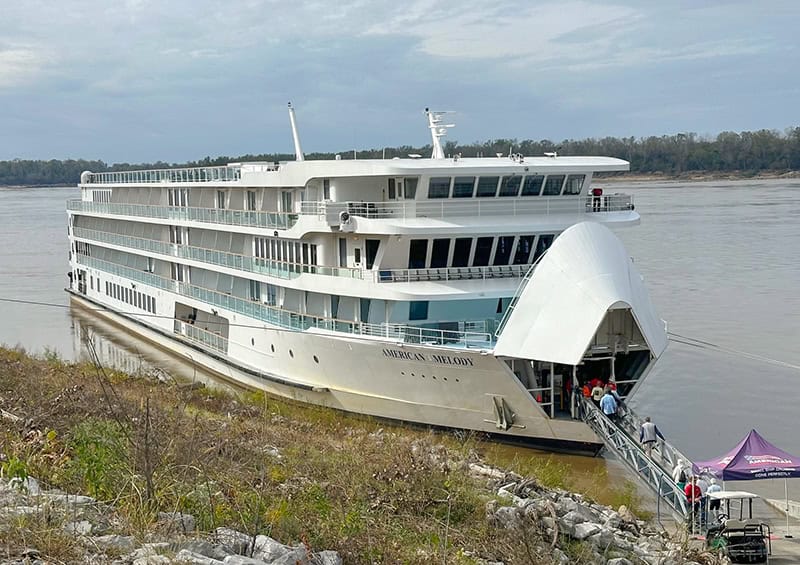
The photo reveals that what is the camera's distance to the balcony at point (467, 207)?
1739 centimetres

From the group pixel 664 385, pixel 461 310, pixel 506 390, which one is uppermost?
Result: pixel 461 310

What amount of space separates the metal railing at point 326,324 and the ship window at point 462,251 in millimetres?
1231

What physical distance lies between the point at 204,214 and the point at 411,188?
8738 millimetres

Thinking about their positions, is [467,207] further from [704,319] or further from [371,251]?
[704,319]

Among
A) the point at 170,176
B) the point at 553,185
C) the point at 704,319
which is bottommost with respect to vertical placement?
the point at 704,319

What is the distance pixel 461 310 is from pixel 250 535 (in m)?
10.5

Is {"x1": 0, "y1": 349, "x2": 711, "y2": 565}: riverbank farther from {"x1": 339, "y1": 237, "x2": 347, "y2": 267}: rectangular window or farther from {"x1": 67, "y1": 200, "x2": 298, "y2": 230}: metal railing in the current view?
{"x1": 67, "y1": 200, "x2": 298, "y2": 230}: metal railing

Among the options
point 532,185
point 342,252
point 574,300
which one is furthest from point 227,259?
point 574,300

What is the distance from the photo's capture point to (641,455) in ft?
45.8

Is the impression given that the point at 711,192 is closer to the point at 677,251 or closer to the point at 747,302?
the point at 677,251

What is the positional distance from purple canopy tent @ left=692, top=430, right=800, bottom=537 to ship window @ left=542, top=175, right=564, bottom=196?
706cm

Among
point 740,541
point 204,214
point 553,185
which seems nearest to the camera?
point 740,541

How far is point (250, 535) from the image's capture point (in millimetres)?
7367

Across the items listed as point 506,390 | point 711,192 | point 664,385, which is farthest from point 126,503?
point 711,192
